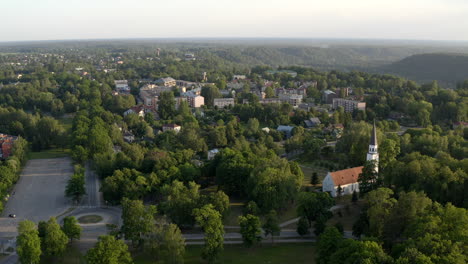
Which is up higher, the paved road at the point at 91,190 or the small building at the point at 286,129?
the small building at the point at 286,129

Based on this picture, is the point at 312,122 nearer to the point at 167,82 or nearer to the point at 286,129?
the point at 286,129

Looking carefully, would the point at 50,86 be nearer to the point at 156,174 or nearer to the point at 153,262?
the point at 156,174

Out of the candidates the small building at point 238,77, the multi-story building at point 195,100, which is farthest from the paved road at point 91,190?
the small building at point 238,77

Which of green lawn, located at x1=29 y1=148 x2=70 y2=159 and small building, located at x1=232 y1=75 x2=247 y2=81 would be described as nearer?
green lawn, located at x1=29 y1=148 x2=70 y2=159

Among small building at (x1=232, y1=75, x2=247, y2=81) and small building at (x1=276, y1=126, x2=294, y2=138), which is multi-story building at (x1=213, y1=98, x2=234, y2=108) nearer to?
small building at (x1=276, y1=126, x2=294, y2=138)

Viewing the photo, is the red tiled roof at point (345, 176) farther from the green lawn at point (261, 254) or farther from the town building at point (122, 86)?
the town building at point (122, 86)

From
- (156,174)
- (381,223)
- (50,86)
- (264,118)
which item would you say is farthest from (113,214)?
(50,86)

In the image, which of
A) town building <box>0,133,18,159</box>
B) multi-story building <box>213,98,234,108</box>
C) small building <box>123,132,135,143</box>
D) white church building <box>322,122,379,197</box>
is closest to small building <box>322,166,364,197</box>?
white church building <box>322,122,379,197</box>
